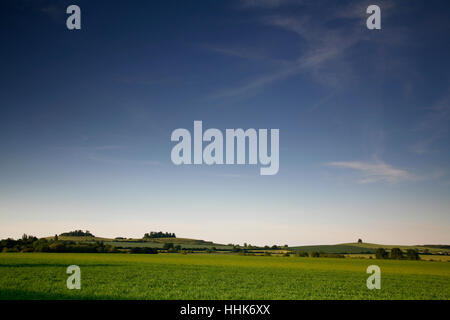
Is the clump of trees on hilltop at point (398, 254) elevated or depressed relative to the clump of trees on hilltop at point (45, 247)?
depressed

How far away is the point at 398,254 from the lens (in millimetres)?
101375

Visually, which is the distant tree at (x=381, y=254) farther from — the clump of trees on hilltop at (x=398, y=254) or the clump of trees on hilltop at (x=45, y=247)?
the clump of trees on hilltop at (x=45, y=247)

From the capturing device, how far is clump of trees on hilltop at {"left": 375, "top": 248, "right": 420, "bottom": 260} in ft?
325

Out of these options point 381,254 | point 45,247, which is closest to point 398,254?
point 381,254

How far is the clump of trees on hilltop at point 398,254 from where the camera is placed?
99.2m

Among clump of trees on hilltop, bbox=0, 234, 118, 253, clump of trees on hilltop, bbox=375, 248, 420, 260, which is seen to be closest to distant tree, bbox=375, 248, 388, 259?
clump of trees on hilltop, bbox=375, 248, 420, 260

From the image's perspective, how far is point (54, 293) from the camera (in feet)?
69.5

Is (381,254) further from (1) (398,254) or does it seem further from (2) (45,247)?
(2) (45,247)

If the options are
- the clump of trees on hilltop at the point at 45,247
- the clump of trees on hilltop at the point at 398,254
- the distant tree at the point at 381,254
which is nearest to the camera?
the clump of trees on hilltop at the point at 45,247

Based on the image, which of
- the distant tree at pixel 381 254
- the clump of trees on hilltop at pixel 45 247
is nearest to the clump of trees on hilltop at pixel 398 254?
the distant tree at pixel 381 254
